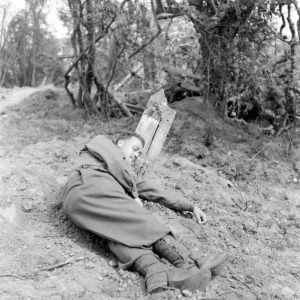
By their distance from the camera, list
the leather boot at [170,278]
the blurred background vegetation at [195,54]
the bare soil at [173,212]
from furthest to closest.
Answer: the blurred background vegetation at [195,54] → the bare soil at [173,212] → the leather boot at [170,278]

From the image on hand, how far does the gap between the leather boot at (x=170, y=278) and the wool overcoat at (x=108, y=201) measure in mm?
239

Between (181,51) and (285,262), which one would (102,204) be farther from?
(181,51)

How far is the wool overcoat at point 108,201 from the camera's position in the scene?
3395 millimetres

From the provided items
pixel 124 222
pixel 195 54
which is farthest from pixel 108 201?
pixel 195 54

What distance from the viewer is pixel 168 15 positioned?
20.8 ft

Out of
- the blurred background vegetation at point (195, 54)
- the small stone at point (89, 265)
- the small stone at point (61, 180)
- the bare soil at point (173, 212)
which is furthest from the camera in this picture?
the blurred background vegetation at point (195, 54)

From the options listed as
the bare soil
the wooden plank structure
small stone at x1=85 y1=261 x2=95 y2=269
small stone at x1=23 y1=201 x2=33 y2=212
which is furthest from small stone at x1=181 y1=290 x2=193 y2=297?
the wooden plank structure

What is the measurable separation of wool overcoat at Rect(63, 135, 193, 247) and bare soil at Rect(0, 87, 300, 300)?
264 mm

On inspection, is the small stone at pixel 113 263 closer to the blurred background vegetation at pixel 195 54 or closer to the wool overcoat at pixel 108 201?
the wool overcoat at pixel 108 201

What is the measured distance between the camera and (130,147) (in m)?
4.05

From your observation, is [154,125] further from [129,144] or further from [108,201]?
[108,201]

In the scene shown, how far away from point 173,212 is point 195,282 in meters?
1.41

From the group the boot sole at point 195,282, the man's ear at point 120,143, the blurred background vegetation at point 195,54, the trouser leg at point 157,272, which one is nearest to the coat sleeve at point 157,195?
the man's ear at point 120,143

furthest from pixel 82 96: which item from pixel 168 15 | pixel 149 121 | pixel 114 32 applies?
pixel 149 121
